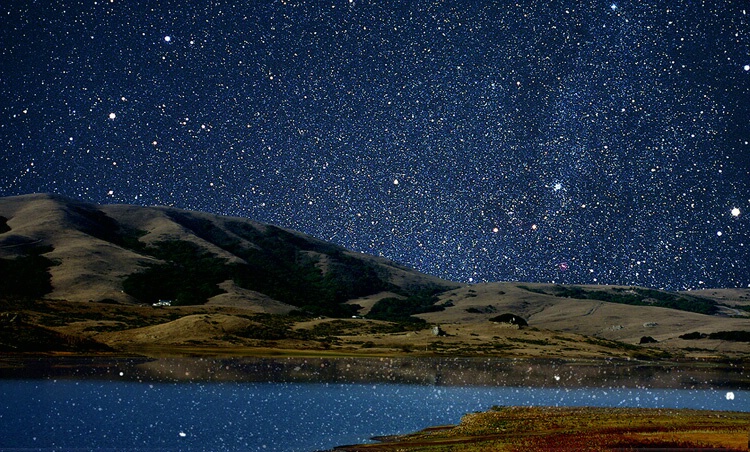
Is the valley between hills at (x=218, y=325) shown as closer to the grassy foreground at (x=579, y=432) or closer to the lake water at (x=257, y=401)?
the lake water at (x=257, y=401)

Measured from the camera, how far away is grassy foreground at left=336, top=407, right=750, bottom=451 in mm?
25328

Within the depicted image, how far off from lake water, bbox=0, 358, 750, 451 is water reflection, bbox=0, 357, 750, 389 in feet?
0.84

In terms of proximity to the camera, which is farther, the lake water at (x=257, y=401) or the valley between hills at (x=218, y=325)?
the valley between hills at (x=218, y=325)

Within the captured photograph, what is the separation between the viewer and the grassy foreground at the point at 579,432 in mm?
25328

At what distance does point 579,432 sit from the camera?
99.9ft

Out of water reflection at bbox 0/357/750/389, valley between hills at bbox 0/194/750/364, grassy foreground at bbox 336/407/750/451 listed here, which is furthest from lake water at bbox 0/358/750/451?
valley between hills at bbox 0/194/750/364

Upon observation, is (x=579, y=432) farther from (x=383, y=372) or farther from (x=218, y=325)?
(x=218, y=325)

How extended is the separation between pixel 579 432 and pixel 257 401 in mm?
22170

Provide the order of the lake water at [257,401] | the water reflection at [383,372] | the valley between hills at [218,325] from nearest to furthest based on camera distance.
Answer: the lake water at [257,401]
the water reflection at [383,372]
the valley between hills at [218,325]

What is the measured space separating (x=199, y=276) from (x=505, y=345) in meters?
112

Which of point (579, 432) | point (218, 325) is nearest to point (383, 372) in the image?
point (579, 432)

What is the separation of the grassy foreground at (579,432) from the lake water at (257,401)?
10.2 feet

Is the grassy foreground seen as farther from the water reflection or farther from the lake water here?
the water reflection

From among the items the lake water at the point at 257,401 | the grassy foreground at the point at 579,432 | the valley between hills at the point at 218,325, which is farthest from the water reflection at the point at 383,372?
the grassy foreground at the point at 579,432
